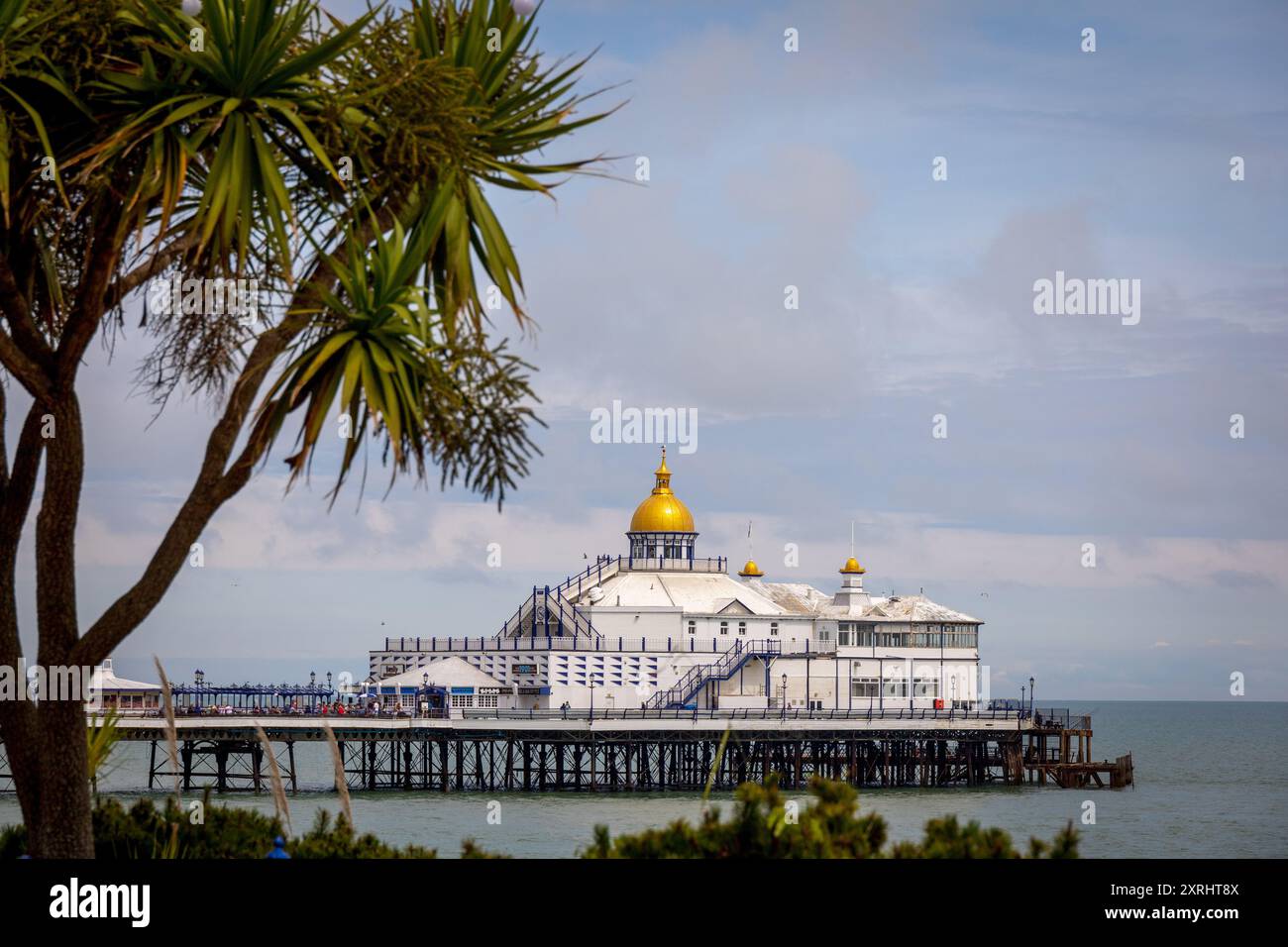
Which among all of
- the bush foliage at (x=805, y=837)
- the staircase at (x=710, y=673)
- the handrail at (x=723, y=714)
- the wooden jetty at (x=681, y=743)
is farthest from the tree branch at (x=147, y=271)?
the staircase at (x=710, y=673)

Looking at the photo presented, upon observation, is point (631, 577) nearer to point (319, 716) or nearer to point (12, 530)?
point (319, 716)

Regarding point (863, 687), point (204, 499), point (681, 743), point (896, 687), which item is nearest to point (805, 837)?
point (204, 499)

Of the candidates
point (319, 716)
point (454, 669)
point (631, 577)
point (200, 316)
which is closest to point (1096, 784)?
point (631, 577)

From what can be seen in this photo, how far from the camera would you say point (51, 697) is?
16438 mm

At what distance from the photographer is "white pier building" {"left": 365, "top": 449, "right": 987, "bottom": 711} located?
87812mm

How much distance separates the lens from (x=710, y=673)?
89.4 metres

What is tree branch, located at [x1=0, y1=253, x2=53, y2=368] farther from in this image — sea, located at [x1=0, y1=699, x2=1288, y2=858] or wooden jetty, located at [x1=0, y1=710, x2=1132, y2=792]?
wooden jetty, located at [x1=0, y1=710, x2=1132, y2=792]

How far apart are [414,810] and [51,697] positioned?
177 ft

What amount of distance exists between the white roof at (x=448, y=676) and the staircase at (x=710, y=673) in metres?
7.81

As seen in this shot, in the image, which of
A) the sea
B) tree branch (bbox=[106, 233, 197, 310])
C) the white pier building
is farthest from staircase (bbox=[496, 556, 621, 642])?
tree branch (bbox=[106, 233, 197, 310])

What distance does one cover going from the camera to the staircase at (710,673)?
88.2 m

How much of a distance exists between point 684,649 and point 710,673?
1849 mm

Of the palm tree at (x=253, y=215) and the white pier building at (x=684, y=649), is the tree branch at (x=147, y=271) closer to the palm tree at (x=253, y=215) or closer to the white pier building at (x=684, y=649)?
the palm tree at (x=253, y=215)

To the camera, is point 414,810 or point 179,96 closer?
point 179,96
